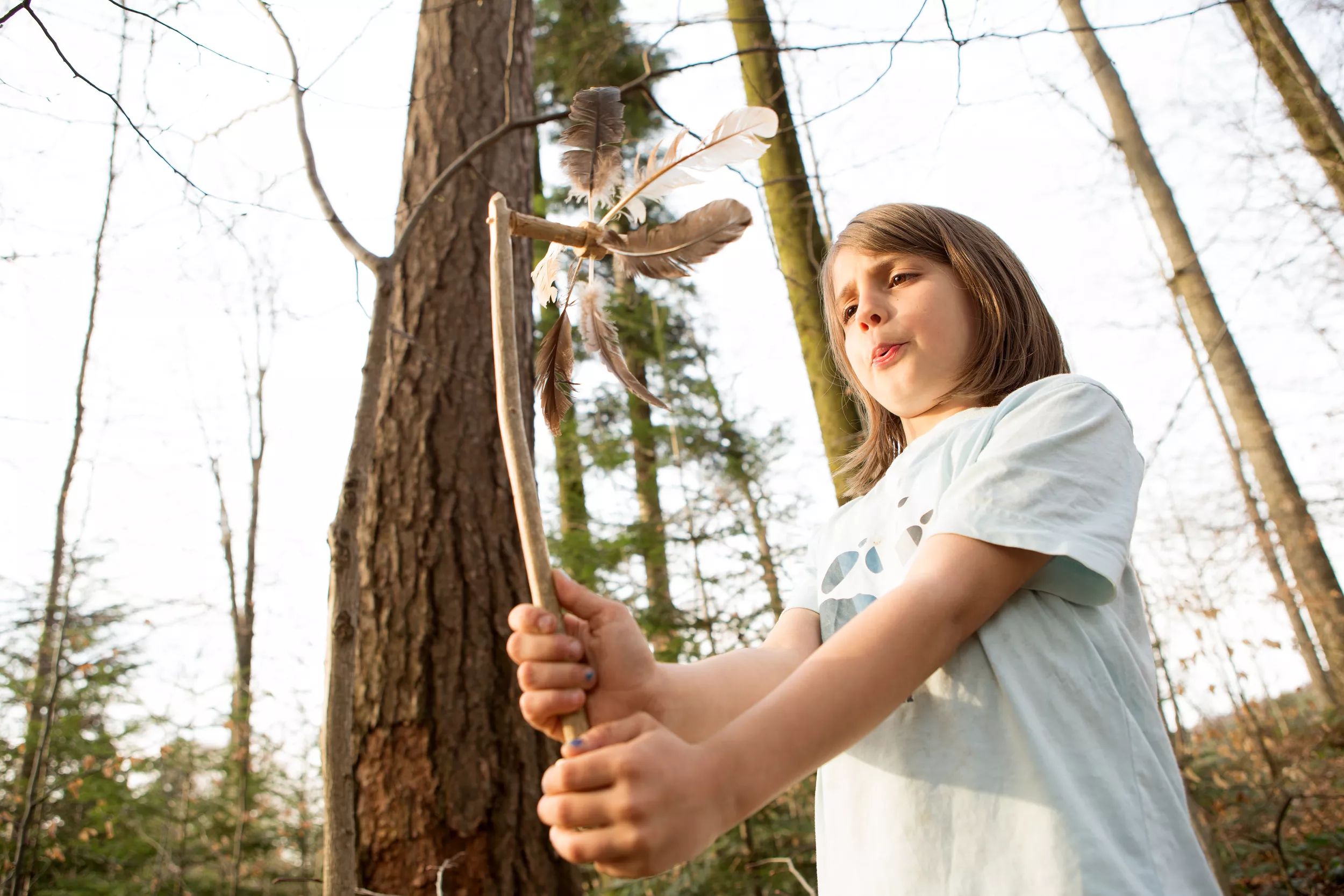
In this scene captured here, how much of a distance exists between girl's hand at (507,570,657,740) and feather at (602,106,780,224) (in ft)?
1.87

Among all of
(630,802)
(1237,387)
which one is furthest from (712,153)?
(1237,387)

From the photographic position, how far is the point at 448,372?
3070 mm

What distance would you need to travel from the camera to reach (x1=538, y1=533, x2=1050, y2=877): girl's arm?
2.05 feet

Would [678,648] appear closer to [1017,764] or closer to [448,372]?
[448,372]

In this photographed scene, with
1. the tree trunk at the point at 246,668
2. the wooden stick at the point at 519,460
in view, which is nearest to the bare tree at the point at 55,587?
the tree trunk at the point at 246,668

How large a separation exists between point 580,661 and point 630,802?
16cm

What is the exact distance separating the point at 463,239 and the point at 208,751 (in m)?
6.32

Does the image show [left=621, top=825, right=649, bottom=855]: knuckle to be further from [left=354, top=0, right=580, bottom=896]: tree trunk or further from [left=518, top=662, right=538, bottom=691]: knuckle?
[left=354, top=0, right=580, bottom=896]: tree trunk

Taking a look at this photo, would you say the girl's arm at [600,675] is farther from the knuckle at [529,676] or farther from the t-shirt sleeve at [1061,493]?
the t-shirt sleeve at [1061,493]

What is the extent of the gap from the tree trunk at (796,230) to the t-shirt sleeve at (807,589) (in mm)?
1406

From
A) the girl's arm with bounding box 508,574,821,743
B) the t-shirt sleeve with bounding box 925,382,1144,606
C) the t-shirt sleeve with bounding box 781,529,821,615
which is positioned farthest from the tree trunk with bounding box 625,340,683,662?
the girl's arm with bounding box 508,574,821,743

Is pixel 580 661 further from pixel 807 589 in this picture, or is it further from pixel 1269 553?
pixel 1269 553

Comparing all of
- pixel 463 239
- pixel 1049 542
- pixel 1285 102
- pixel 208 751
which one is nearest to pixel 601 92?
pixel 1049 542

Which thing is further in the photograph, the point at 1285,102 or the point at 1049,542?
the point at 1285,102
